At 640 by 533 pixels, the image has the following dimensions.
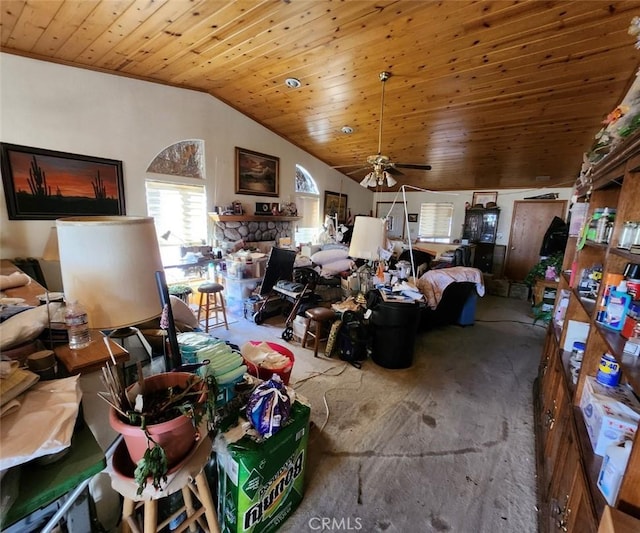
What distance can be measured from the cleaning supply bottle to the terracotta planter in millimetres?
1245

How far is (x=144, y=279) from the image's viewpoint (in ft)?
3.26

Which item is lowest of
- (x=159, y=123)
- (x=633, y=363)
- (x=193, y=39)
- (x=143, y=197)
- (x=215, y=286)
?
(x=215, y=286)

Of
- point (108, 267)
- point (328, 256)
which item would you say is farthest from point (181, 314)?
point (328, 256)

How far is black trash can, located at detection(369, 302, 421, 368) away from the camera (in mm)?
2754

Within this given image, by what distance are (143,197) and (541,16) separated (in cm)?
444

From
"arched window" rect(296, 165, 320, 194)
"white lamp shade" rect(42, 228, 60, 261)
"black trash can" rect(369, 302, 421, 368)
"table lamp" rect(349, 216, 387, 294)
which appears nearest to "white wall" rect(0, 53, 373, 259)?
"white lamp shade" rect(42, 228, 60, 261)

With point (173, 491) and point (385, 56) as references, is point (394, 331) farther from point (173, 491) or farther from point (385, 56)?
point (385, 56)

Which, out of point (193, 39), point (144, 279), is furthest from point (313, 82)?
point (144, 279)

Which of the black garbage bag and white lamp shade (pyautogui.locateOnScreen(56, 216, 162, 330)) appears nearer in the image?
white lamp shade (pyautogui.locateOnScreen(56, 216, 162, 330))

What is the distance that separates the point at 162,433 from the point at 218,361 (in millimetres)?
494

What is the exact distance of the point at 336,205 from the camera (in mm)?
6809

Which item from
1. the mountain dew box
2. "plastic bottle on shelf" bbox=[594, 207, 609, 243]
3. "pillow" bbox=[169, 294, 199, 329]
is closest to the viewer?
the mountain dew box

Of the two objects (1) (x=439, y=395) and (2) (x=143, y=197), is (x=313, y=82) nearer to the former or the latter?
(2) (x=143, y=197)

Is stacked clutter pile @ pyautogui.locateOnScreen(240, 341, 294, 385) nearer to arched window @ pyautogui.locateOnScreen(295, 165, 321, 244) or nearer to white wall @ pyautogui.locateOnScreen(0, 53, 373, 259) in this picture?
white wall @ pyautogui.locateOnScreen(0, 53, 373, 259)
